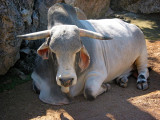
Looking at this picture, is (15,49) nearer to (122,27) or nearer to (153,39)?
(122,27)

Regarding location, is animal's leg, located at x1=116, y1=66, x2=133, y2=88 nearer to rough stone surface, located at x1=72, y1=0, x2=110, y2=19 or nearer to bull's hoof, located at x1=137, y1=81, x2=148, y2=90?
bull's hoof, located at x1=137, y1=81, x2=148, y2=90

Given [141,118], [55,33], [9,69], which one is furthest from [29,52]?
[141,118]

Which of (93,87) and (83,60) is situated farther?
(93,87)

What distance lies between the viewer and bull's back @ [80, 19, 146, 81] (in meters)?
4.34

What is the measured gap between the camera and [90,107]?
3488mm

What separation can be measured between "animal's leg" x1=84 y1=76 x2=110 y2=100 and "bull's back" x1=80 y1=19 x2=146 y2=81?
0.51m

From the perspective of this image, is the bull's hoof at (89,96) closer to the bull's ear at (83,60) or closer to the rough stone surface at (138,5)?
the bull's ear at (83,60)

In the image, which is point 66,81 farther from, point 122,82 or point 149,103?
point 122,82

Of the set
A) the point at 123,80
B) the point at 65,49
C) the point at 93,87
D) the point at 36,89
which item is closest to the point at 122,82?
the point at 123,80

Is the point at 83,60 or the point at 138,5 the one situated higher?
the point at 83,60

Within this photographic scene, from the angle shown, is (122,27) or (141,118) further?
(122,27)

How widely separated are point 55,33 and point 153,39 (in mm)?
4479

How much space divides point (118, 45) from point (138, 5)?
5.56 metres

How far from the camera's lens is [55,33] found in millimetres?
3252
